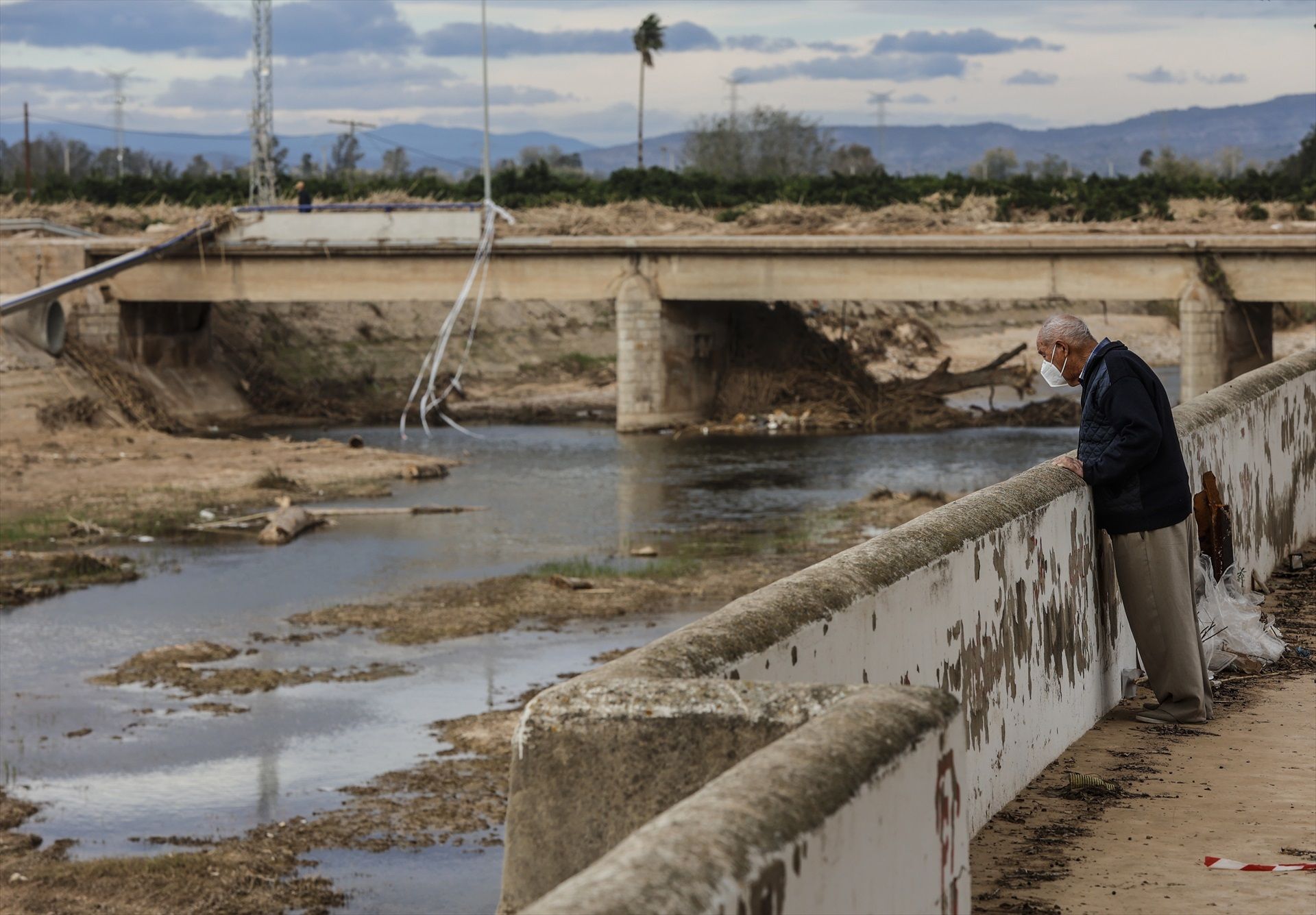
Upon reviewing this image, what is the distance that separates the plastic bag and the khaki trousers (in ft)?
3.16

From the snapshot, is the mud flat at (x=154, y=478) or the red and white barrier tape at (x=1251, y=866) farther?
the mud flat at (x=154, y=478)

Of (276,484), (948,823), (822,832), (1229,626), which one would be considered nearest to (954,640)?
(948,823)

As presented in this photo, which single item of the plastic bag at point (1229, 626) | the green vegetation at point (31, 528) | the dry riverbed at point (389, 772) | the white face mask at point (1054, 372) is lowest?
the green vegetation at point (31, 528)

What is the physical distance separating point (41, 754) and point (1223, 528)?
998 centimetres

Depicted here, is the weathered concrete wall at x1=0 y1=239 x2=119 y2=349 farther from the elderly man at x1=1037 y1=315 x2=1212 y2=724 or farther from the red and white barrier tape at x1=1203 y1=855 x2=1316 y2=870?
the red and white barrier tape at x1=1203 y1=855 x2=1316 y2=870

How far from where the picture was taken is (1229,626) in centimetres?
1027

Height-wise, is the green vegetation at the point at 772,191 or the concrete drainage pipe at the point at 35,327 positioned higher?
the green vegetation at the point at 772,191

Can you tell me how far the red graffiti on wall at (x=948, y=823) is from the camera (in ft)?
15.6

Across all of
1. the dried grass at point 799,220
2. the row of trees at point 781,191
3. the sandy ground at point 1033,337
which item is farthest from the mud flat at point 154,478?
the sandy ground at point 1033,337

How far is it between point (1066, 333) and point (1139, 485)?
2.69 ft

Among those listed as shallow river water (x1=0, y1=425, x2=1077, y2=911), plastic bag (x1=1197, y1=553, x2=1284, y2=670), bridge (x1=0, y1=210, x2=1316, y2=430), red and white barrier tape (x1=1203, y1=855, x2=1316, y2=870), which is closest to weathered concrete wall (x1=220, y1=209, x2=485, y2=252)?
bridge (x1=0, y1=210, x2=1316, y2=430)

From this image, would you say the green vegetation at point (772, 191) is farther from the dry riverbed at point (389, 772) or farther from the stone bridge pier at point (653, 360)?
the dry riverbed at point (389, 772)

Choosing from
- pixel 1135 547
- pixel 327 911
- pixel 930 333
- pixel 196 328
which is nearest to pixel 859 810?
pixel 1135 547

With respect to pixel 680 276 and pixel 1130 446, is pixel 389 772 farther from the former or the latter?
pixel 680 276
